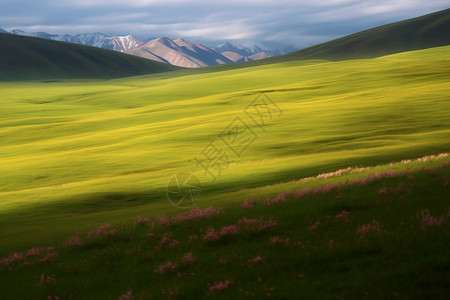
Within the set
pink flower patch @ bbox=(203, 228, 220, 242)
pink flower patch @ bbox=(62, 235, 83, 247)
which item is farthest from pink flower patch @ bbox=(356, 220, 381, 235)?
pink flower patch @ bbox=(62, 235, 83, 247)

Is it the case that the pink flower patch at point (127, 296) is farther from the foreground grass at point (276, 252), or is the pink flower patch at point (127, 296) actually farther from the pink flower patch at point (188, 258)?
the pink flower patch at point (188, 258)

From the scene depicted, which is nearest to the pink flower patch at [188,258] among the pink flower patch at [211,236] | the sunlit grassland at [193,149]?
the pink flower patch at [211,236]

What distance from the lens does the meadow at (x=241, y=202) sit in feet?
37.3

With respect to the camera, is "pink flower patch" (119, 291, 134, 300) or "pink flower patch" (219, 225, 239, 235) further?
"pink flower patch" (219, 225, 239, 235)

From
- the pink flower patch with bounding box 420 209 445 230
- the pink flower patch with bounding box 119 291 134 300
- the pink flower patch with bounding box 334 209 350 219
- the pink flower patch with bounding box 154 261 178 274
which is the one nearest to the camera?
the pink flower patch with bounding box 119 291 134 300

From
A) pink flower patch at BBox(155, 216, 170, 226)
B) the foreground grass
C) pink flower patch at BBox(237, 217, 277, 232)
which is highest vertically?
pink flower patch at BBox(155, 216, 170, 226)

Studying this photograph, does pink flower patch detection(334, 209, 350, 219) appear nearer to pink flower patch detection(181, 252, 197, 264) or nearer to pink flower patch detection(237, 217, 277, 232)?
pink flower patch detection(237, 217, 277, 232)

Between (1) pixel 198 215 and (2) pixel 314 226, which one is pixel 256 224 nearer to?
(2) pixel 314 226

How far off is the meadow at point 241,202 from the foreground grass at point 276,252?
0.06 meters

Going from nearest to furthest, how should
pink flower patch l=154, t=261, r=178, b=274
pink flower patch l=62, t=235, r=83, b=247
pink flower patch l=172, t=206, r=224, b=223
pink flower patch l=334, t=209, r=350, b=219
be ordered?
pink flower patch l=154, t=261, r=178, b=274
pink flower patch l=334, t=209, r=350, b=219
pink flower patch l=62, t=235, r=83, b=247
pink flower patch l=172, t=206, r=224, b=223

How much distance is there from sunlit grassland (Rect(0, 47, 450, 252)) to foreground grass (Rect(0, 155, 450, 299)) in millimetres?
5002

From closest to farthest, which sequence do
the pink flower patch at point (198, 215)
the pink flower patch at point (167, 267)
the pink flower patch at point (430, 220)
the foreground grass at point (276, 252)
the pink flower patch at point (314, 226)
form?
the foreground grass at point (276, 252) → the pink flower patch at point (430, 220) → the pink flower patch at point (167, 267) → the pink flower patch at point (314, 226) → the pink flower patch at point (198, 215)

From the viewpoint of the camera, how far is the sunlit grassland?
2933 centimetres

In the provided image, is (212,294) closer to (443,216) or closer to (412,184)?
(443,216)
